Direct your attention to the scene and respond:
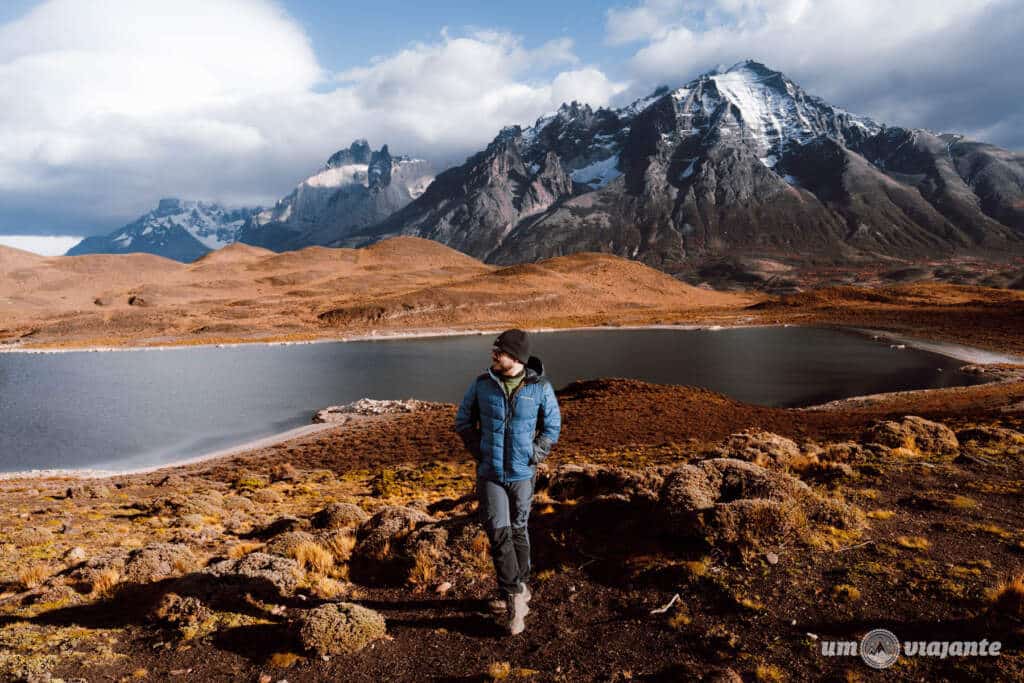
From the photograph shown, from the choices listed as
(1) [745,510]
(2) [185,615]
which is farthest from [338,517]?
(1) [745,510]

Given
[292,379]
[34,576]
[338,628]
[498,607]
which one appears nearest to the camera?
[338,628]

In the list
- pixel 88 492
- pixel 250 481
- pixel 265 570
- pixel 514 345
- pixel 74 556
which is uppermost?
pixel 514 345

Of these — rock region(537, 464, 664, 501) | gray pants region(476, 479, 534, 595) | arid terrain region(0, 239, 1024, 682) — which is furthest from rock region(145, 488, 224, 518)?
gray pants region(476, 479, 534, 595)

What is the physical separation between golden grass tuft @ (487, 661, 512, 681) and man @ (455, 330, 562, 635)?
605 mm

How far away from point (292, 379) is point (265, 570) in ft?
142

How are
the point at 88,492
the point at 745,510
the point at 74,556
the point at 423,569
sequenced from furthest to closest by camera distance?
the point at 88,492, the point at 74,556, the point at 423,569, the point at 745,510

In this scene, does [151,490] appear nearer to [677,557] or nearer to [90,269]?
[677,557]

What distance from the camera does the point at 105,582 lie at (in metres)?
8.03

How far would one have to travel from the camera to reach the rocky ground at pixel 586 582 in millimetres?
5691

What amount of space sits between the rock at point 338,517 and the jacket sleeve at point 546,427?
6486mm

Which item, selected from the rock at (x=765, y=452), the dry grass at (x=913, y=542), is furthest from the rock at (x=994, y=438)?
the dry grass at (x=913, y=542)

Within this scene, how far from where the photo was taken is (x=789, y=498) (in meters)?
8.11

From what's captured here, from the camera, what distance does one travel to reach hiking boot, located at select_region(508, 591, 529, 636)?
6.20 m

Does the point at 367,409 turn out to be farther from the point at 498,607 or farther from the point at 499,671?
the point at 499,671
